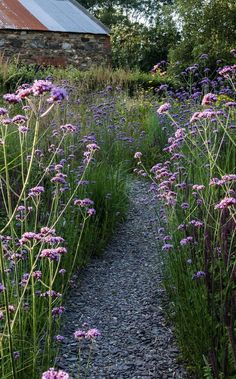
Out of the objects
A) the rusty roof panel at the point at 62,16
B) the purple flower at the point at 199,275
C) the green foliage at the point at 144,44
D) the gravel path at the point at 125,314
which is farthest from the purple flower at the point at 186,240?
the green foliage at the point at 144,44

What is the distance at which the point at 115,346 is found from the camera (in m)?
3.23

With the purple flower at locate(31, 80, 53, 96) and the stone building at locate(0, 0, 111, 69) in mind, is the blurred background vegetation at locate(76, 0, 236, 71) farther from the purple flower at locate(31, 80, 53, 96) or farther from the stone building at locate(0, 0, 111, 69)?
the purple flower at locate(31, 80, 53, 96)

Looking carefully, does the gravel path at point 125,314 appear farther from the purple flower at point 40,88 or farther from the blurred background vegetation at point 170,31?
the blurred background vegetation at point 170,31

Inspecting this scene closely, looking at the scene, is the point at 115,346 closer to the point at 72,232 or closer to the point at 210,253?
the point at 210,253

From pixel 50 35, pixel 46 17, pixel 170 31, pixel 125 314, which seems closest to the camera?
pixel 125 314

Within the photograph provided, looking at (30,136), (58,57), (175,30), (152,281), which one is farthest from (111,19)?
(152,281)

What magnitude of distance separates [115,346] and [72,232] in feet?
3.85

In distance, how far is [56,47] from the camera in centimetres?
1947

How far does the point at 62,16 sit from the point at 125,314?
745 inches

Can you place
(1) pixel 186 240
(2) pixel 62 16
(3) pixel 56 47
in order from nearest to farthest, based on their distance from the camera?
(1) pixel 186 240 < (3) pixel 56 47 < (2) pixel 62 16

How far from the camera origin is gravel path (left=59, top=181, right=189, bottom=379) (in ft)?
9.91

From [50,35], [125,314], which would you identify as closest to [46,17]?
[50,35]

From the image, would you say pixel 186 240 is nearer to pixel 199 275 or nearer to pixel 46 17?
pixel 199 275

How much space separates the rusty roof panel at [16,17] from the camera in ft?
59.7
